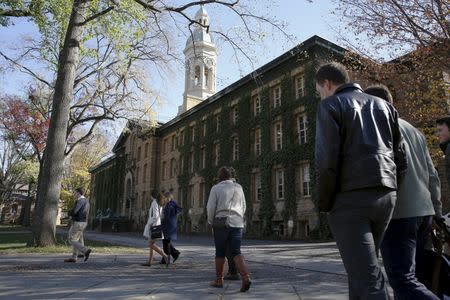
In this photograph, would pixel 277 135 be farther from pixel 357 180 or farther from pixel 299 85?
pixel 357 180

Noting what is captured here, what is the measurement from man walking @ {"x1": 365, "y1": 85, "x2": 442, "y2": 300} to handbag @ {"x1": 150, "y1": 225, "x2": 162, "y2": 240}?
661 cm

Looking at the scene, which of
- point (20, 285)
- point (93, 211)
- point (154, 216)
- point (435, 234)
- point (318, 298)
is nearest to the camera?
point (435, 234)

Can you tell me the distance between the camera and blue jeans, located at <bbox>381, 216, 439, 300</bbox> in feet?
9.27

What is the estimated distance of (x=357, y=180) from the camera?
2.42 meters

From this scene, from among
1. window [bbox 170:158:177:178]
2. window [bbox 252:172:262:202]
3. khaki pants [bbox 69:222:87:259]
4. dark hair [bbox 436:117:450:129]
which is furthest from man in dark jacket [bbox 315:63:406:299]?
window [bbox 170:158:177:178]

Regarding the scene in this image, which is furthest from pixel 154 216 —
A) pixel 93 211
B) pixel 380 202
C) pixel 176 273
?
pixel 93 211

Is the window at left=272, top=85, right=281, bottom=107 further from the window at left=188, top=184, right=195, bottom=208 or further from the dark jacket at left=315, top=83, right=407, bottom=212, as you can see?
the dark jacket at left=315, top=83, right=407, bottom=212

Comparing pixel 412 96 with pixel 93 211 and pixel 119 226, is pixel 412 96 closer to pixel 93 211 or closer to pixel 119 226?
pixel 119 226

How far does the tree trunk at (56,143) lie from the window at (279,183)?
14648 millimetres

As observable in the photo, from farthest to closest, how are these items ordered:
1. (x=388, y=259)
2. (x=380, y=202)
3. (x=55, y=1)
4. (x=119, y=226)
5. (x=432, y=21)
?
1. (x=119, y=226)
2. (x=55, y=1)
3. (x=432, y=21)
4. (x=388, y=259)
5. (x=380, y=202)

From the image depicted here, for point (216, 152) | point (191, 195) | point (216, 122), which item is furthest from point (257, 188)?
point (191, 195)

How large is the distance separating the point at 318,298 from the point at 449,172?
2243 millimetres

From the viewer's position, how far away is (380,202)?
242 centimetres

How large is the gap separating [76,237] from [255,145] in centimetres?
1978
